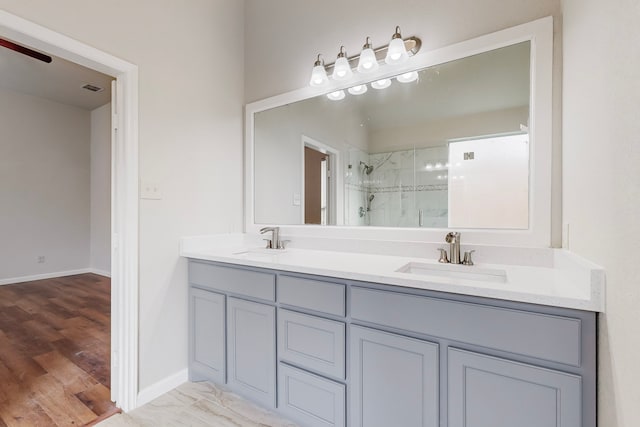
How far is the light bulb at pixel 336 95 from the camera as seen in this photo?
2043mm

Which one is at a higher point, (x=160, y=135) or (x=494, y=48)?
(x=494, y=48)

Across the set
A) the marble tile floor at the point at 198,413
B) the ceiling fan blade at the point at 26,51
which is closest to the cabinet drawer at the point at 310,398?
the marble tile floor at the point at 198,413

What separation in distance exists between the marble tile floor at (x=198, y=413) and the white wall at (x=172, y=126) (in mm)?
152

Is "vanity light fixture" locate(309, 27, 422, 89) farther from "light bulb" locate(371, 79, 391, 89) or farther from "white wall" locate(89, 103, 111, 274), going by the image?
"white wall" locate(89, 103, 111, 274)

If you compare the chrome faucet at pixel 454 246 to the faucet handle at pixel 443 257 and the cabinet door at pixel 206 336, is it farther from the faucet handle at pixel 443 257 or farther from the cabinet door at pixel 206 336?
the cabinet door at pixel 206 336

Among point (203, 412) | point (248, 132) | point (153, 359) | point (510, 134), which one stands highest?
point (248, 132)

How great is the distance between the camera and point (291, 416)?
150 cm

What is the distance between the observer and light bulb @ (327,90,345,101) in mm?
2043

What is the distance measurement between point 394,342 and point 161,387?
1.50 m

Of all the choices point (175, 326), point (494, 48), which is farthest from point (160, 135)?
point (494, 48)

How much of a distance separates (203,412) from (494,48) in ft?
8.16

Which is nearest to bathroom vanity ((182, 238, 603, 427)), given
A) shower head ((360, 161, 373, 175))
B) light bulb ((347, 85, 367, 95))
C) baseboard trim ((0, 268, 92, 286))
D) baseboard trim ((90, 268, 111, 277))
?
shower head ((360, 161, 373, 175))

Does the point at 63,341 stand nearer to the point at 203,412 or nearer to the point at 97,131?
the point at 203,412

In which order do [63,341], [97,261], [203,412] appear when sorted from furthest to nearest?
1. [97,261]
2. [63,341]
3. [203,412]
